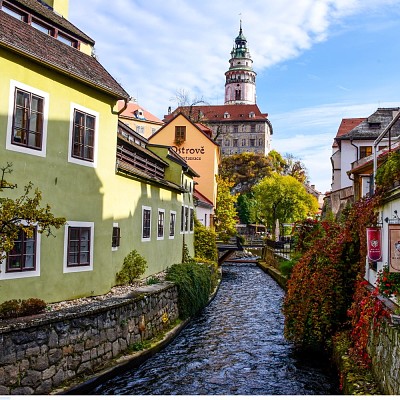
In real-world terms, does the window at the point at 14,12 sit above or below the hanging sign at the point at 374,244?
above

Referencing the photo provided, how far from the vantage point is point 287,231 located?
2388 inches

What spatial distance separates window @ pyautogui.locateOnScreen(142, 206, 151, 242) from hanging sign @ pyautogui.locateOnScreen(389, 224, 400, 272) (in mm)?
11264

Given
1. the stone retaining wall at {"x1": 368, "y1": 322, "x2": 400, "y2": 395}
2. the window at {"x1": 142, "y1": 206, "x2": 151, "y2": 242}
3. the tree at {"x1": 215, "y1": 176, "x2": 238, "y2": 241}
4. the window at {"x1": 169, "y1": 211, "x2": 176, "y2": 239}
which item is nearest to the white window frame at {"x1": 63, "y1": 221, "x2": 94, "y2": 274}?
the window at {"x1": 142, "y1": 206, "x2": 151, "y2": 242}

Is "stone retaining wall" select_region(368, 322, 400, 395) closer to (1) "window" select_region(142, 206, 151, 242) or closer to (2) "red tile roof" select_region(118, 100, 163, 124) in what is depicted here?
(1) "window" select_region(142, 206, 151, 242)

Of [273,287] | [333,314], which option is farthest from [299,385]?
[273,287]

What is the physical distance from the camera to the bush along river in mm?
10633

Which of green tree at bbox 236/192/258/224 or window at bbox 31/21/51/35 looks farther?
green tree at bbox 236/192/258/224

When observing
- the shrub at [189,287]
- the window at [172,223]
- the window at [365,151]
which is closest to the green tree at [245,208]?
the window at [365,151]

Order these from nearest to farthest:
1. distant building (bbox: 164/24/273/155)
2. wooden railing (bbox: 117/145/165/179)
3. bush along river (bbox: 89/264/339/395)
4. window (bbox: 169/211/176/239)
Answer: bush along river (bbox: 89/264/339/395)
wooden railing (bbox: 117/145/165/179)
window (bbox: 169/211/176/239)
distant building (bbox: 164/24/273/155)

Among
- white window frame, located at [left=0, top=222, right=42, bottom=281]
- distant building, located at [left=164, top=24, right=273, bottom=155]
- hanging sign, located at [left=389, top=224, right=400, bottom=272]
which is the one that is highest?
distant building, located at [left=164, top=24, right=273, bottom=155]

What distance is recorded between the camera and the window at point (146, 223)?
18.5m

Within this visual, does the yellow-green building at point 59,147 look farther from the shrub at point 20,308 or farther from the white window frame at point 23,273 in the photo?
the shrub at point 20,308

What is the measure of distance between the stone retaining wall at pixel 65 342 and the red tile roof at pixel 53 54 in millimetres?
5701

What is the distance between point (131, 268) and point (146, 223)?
2.84 meters
